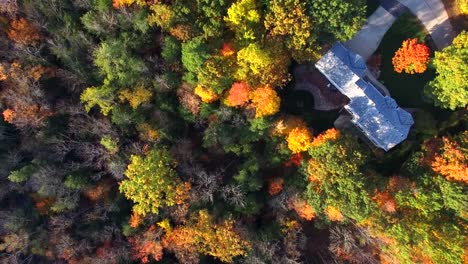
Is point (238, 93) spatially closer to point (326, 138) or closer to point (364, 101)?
point (326, 138)

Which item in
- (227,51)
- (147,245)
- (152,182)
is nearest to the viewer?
(227,51)

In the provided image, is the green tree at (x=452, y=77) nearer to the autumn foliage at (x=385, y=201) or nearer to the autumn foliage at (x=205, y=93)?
the autumn foliage at (x=385, y=201)

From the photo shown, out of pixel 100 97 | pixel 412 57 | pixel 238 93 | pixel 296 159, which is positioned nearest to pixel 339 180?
pixel 296 159

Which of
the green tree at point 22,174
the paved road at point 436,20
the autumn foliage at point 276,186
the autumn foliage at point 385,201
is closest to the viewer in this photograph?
the green tree at point 22,174

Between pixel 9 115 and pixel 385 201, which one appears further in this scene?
pixel 385 201

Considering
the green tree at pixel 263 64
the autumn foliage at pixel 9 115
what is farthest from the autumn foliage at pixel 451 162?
the autumn foliage at pixel 9 115

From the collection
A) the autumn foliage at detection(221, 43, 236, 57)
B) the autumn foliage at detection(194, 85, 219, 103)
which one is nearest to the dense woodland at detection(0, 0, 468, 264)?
the autumn foliage at detection(221, 43, 236, 57)

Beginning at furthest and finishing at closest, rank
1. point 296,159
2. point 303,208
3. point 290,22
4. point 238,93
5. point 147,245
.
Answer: point 296,159 < point 303,208 < point 147,245 < point 238,93 < point 290,22
